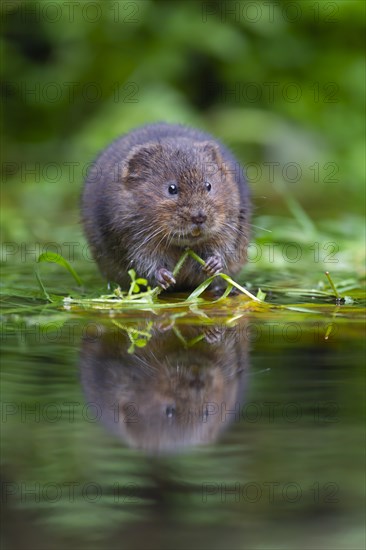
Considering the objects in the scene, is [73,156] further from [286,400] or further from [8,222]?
[286,400]

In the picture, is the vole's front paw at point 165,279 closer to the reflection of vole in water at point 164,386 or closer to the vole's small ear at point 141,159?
the vole's small ear at point 141,159

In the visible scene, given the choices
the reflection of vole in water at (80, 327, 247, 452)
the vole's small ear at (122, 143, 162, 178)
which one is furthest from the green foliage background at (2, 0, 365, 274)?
the reflection of vole in water at (80, 327, 247, 452)

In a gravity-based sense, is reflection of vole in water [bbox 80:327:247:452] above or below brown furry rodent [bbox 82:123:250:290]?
below

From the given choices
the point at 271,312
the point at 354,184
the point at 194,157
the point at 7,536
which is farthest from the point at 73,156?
the point at 7,536

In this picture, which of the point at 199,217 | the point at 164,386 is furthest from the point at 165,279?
the point at 164,386

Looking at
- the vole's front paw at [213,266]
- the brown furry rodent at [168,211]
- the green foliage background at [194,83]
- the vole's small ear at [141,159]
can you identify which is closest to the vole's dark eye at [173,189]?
the brown furry rodent at [168,211]

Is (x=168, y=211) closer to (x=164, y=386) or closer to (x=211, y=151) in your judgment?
(x=211, y=151)

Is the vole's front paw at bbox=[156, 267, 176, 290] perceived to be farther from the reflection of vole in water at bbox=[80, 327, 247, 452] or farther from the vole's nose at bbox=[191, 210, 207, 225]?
the reflection of vole in water at bbox=[80, 327, 247, 452]
